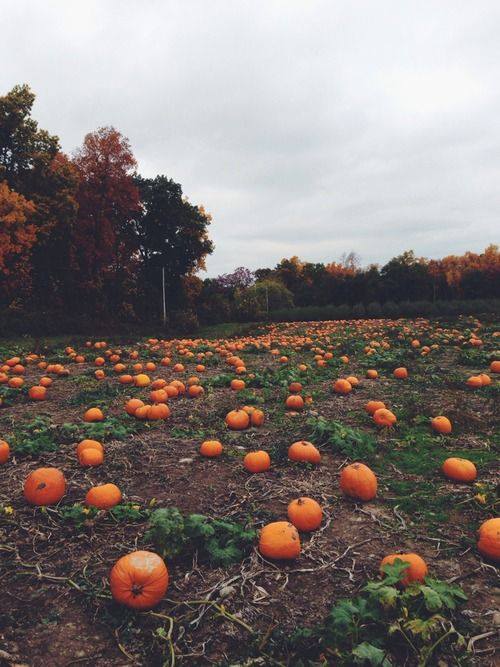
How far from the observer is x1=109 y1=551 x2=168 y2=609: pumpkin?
104 inches

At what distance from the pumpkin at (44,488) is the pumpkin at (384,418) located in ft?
13.9

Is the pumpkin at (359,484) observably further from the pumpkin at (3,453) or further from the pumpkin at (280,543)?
the pumpkin at (3,453)

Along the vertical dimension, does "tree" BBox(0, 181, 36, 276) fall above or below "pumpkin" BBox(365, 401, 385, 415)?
above

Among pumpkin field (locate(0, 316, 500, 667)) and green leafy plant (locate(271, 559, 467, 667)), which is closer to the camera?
green leafy plant (locate(271, 559, 467, 667))

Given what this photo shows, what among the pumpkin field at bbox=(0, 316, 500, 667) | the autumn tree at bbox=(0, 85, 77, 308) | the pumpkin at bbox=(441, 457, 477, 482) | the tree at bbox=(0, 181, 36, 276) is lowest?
the pumpkin field at bbox=(0, 316, 500, 667)

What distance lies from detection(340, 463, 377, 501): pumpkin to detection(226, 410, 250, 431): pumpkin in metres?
2.44

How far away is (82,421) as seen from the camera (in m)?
6.73

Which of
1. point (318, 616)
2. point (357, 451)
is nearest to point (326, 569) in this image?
point (318, 616)

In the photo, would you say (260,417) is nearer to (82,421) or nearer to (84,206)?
(82,421)

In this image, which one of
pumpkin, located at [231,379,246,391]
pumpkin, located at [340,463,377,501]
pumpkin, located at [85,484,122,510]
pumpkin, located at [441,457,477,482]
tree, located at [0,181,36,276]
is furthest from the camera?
tree, located at [0,181,36,276]

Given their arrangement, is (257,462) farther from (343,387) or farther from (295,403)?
(343,387)

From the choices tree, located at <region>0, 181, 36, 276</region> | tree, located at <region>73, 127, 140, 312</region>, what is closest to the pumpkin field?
tree, located at <region>0, 181, 36, 276</region>

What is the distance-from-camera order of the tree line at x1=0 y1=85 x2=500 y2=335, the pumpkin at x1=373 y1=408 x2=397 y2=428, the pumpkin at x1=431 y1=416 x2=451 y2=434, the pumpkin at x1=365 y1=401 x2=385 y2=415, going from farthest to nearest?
the tree line at x1=0 y1=85 x2=500 y2=335 < the pumpkin at x1=365 y1=401 x2=385 y2=415 < the pumpkin at x1=373 y1=408 x2=397 y2=428 < the pumpkin at x1=431 y1=416 x2=451 y2=434

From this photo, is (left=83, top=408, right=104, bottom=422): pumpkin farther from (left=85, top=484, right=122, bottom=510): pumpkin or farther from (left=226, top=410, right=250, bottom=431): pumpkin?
(left=85, top=484, right=122, bottom=510): pumpkin
